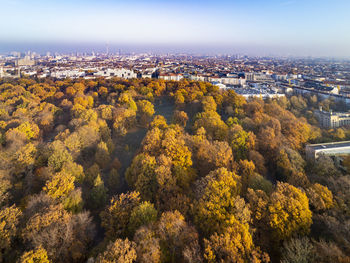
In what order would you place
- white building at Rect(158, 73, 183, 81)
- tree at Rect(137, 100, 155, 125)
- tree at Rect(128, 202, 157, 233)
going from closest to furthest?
tree at Rect(128, 202, 157, 233)
tree at Rect(137, 100, 155, 125)
white building at Rect(158, 73, 183, 81)

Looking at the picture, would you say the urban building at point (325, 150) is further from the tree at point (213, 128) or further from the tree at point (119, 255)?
the tree at point (119, 255)

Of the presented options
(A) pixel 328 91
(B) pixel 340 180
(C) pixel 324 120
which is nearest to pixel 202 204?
(B) pixel 340 180

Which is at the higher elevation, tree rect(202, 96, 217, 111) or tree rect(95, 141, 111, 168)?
tree rect(202, 96, 217, 111)

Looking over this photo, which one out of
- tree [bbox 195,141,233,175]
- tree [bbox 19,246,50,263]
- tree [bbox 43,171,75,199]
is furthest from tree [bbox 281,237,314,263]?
tree [bbox 43,171,75,199]

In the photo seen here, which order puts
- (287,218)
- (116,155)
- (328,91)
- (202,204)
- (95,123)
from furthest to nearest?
(328,91), (95,123), (116,155), (202,204), (287,218)

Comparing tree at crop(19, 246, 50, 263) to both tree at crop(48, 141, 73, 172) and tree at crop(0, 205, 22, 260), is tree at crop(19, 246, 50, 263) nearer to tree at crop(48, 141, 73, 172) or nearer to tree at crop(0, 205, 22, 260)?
tree at crop(0, 205, 22, 260)

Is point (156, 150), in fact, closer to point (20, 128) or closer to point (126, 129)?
point (126, 129)

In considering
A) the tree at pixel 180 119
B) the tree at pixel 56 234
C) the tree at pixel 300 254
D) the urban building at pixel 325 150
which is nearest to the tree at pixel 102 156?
the tree at pixel 56 234

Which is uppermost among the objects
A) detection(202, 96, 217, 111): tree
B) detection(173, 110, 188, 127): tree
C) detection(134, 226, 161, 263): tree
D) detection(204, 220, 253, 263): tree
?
detection(202, 96, 217, 111): tree
